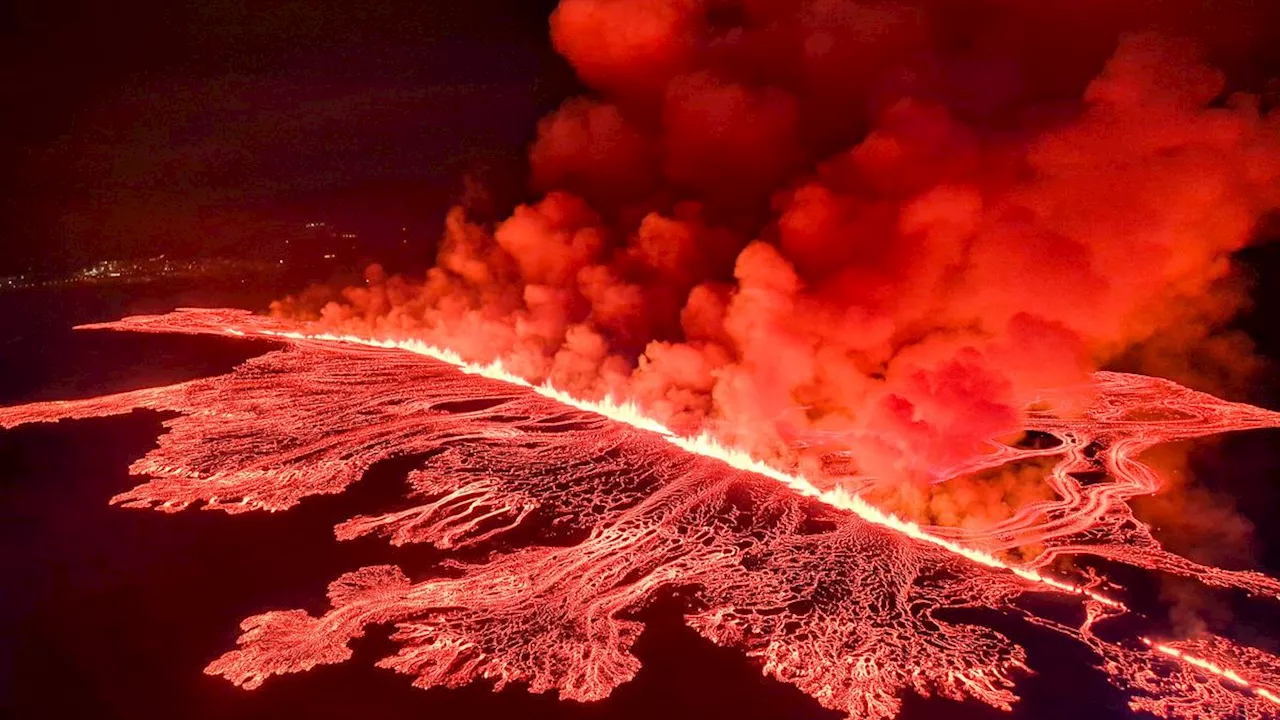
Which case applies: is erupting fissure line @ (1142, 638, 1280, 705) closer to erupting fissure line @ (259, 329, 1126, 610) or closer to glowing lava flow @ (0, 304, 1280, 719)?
glowing lava flow @ (0, 304, 1280, 719)

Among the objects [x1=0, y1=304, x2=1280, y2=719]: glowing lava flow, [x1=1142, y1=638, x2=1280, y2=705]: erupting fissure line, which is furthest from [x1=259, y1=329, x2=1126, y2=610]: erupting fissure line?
[x1=1142, y1=638, x2=1280, y2=705]: erupting fissure line

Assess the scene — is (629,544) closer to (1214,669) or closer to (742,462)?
(742,462)

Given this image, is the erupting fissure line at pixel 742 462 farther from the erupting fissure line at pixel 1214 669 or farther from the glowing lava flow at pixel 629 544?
the erupting fissure line at pixel 1214 669

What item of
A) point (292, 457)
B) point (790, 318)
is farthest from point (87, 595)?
point (790, 318)

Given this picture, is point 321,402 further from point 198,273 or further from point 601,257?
point 198,273

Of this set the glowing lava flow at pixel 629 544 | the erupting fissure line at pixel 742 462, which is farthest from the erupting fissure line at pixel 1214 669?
the erupting fissure line at pixel 742 462
